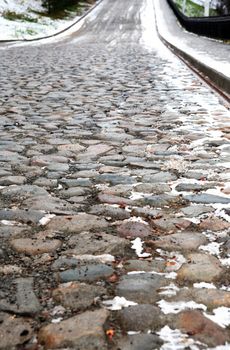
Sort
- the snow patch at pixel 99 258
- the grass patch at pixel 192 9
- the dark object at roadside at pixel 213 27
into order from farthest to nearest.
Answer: the grass patch at pixel 192 9 < the dark object at roadside at pixel 213 27 < the snow patch at pixel 99 258

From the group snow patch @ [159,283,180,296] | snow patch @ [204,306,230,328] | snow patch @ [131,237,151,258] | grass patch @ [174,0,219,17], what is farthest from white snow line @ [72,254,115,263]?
grass patch @ [174,0,219,17]

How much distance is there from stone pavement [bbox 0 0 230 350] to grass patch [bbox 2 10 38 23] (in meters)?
26.8

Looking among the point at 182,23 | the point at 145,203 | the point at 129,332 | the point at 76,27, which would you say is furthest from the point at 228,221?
the point at 76,27

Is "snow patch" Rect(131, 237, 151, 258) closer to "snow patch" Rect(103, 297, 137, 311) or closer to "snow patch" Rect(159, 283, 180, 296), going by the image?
"snow patch" Rect(159, 283, 180, 296)

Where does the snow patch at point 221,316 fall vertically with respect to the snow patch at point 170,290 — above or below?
above

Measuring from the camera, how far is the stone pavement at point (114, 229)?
5.97ft

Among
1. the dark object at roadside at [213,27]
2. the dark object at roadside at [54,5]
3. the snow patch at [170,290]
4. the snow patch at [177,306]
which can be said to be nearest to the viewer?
the snow patch at [177,306]

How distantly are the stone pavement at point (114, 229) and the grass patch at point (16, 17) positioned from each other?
2679 cm

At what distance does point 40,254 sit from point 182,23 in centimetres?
3256

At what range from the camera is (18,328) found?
1.79 metres

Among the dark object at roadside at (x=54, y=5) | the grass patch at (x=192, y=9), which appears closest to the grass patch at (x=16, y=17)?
the dark object at roadside at (x=54, y=5)

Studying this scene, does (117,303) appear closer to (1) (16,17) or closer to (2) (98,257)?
(2) (98,257)

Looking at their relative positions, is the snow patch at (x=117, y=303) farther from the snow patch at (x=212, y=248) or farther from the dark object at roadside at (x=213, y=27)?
the dark object at roadside at (x=213, y=27)

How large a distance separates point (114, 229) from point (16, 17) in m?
31.9
